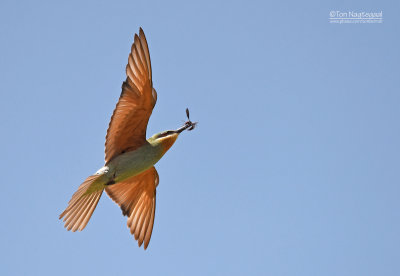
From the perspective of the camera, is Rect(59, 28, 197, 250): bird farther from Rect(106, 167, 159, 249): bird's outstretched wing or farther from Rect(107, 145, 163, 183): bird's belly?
Rect(106, 167, 159, 249): bird's outstretched wing

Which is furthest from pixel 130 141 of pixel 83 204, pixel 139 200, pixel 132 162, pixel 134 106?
pixel 139 200

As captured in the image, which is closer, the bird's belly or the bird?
the bird

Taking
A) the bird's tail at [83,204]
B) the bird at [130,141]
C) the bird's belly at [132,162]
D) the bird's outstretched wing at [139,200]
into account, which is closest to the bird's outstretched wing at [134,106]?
the bird at [130,141]

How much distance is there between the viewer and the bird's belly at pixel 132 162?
8.34 m

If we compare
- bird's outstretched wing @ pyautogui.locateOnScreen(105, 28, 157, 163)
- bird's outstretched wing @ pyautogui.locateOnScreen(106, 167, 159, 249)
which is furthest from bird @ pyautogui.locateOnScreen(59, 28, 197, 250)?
bird's outstretched wing @ pyautogui.locateOnScreen(106, 167, 159, 249)

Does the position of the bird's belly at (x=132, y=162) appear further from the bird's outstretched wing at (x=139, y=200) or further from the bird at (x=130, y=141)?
the bird's outstretched wing at (x=139, y=200)

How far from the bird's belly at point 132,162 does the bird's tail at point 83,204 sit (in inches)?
7.2

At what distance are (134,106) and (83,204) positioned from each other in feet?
4.48

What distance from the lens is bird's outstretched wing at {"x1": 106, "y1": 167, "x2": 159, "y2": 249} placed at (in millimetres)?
9270

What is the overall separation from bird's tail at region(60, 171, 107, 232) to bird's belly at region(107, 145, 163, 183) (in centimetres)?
18

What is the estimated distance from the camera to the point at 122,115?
8.28 m

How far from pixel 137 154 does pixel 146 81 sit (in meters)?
0.95

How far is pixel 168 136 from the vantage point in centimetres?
866

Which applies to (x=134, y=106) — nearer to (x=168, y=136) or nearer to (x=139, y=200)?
(x=168, y=136)
